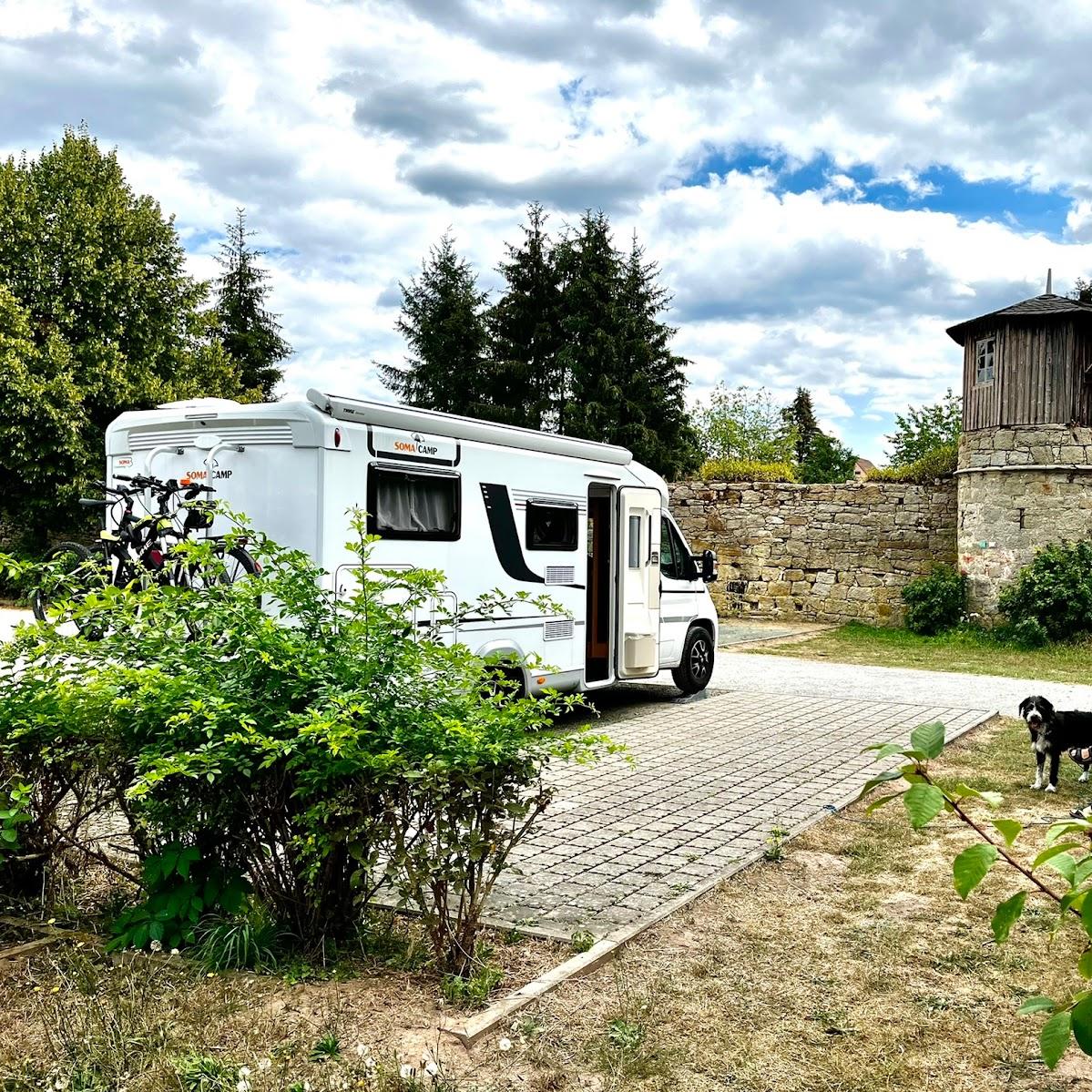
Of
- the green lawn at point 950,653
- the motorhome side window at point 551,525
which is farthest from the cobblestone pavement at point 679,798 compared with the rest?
the green lawn at point 950,653

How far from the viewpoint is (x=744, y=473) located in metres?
24.6

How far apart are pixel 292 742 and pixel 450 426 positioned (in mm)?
5016

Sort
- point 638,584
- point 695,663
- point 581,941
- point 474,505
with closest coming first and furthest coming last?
point 581,941
point 474,505
point 638,584
point 695,663

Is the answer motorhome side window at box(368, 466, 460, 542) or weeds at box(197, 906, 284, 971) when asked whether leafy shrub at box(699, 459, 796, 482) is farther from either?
weeds at box(197, 906, 284, 971)

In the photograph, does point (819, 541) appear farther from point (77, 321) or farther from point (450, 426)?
point (77, 321)

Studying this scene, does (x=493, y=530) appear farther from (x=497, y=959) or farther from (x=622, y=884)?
(x=497, y=959)

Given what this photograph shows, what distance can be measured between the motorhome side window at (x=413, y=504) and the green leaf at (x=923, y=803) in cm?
621

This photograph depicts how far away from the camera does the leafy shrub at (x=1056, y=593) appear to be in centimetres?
1788

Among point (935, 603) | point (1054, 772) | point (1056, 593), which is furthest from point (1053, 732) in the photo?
point (935, 603)

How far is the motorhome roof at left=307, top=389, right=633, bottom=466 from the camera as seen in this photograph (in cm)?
739

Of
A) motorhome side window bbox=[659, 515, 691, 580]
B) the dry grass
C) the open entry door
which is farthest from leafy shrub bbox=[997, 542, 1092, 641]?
the dry grass

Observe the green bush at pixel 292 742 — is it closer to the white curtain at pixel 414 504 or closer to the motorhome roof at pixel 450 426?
the motorhome roof at pixel 450 426

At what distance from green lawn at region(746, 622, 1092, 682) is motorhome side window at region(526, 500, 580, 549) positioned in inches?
325

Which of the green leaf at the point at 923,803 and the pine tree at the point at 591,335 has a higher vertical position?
the pine tree at the point at 591,335
